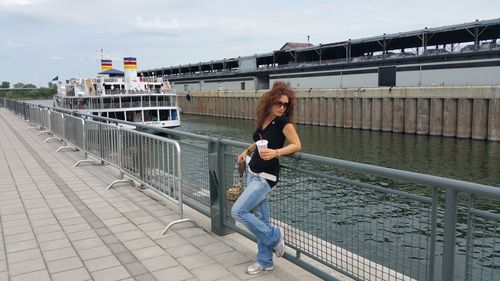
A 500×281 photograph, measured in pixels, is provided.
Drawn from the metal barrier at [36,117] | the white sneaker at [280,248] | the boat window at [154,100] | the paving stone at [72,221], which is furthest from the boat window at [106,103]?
the white sneaker at [280,248]

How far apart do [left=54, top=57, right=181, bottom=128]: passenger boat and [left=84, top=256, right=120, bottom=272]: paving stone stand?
26722 millimetres

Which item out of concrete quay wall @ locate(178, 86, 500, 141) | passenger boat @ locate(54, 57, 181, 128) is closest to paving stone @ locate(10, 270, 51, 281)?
passenger boat @ locate(54, 57, 181, 128)

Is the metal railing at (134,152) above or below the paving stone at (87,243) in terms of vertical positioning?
above

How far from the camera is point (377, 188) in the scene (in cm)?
305

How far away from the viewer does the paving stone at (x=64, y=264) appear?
13.3 ft

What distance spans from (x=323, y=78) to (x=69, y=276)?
149 ft

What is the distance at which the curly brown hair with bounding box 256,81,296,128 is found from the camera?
3617 mm

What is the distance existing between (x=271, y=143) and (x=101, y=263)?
2.17m

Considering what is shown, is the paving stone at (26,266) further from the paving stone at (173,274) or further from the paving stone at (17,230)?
the paving stone at (173,274)

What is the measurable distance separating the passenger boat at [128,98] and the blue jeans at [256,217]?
2752cm

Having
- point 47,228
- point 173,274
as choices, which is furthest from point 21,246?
point 173,274

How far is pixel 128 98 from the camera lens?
32.2 m

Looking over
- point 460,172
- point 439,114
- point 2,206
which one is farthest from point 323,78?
point 2,206

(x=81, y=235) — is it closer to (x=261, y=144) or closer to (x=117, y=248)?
(x=117, y=248)
